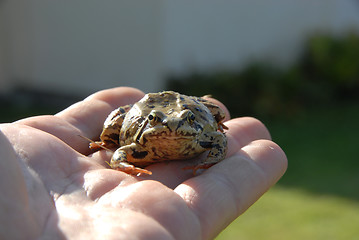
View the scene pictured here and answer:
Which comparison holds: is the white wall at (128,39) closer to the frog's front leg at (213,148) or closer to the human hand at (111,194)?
the frog's front leg at (213,148)

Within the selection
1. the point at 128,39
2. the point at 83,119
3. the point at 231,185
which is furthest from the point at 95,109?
the point at 128,39

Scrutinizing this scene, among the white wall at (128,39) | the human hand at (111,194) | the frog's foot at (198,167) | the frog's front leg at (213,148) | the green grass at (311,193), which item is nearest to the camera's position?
the human hand at (111,194)

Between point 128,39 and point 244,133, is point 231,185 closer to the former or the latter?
point 244,133

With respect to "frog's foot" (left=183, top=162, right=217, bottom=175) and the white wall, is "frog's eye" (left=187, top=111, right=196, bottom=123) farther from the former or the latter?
the white wall

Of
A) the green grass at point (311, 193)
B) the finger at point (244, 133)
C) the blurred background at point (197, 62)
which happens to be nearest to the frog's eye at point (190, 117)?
the finger at point (244, 133)

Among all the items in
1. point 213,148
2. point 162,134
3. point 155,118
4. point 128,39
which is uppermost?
point 155,118

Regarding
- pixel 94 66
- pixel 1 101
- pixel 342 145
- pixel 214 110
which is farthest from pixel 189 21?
pixel 214 110
